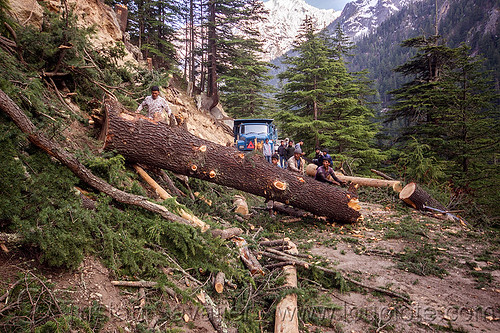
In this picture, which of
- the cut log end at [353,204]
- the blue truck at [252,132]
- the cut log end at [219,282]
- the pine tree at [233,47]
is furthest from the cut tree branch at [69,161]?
the pine tree at [233,47]

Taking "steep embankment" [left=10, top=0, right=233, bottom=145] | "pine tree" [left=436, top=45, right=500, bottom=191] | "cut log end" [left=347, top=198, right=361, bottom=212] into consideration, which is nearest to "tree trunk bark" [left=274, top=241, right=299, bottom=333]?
"cut log end" [left=347, top=198, right=361, bottom=212]

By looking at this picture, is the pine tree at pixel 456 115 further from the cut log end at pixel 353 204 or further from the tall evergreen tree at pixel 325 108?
the cut log end at pixel 353 204

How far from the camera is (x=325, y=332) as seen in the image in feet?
10.3

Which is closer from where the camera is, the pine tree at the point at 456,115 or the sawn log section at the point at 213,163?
the sawn log section at the point at 213,163

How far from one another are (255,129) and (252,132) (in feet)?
0.89

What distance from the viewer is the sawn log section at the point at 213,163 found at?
506 cm

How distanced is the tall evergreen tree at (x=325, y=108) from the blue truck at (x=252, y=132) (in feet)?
12.7

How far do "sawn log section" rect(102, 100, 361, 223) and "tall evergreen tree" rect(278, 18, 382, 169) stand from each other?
1079 centimetres

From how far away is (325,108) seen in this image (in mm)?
19750

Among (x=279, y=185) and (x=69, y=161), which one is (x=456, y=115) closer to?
(x=279, y=185)

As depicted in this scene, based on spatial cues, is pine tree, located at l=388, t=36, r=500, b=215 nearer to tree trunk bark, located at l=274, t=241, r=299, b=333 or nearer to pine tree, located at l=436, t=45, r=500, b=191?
pine tree, located at l=436, t=45, r=500, b=191

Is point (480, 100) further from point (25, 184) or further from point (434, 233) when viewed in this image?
point (25, 184)

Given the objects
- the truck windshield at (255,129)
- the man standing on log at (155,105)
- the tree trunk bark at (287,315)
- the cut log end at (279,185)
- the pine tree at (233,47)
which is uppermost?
the pine tree at (233,47)

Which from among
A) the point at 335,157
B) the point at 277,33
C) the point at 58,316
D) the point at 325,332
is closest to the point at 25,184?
the point at 58,316
